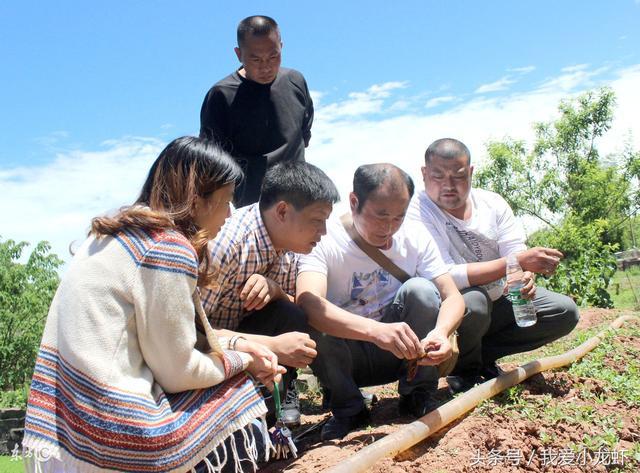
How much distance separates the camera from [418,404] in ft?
12.9

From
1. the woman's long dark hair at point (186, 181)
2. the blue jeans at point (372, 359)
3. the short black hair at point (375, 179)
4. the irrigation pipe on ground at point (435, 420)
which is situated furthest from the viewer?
the short black hair at point (375, 179)

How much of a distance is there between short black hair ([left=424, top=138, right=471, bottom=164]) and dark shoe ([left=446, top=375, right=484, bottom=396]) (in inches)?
56.3

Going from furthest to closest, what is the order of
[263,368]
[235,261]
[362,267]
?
[362,267] < [235,261] < [263,368]

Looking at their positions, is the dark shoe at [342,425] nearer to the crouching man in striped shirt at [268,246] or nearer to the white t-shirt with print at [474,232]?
the crouching man in striped shirt at [268,246]

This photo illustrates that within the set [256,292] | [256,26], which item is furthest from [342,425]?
[256,26]

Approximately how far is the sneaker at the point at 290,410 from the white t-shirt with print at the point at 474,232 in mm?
1349

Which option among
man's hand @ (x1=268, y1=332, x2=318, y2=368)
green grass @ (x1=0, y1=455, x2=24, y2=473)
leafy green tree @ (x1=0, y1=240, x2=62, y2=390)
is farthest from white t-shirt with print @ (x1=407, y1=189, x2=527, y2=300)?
leafy green tree @ (x1=0, y1=240, x2=62, y2=390)

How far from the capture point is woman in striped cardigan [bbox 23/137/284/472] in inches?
88.3

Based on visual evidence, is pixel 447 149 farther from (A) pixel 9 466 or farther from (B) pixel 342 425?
(A) pixel 9 466

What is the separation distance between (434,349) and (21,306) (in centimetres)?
1101

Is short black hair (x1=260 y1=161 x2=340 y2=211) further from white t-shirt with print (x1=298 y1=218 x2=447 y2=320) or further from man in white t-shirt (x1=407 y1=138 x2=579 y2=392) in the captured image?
man in white t-shirt (x1=407 y1=138 x2=579 y2=392)

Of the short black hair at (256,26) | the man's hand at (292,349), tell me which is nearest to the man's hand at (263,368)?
the man's hand at (292,349)

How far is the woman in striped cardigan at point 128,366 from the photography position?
2242 mm

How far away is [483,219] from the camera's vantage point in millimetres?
4613
